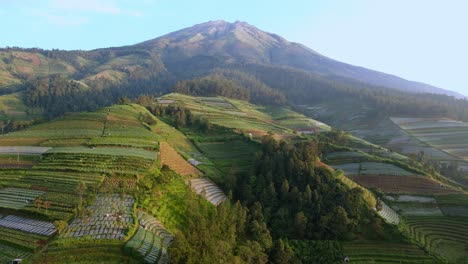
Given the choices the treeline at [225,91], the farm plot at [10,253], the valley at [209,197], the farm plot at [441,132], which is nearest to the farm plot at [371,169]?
the valley at [209,197]

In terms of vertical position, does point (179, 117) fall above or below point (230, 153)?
above

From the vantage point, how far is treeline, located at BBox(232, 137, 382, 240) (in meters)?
40.6

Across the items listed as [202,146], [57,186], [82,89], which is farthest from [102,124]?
[82,89]

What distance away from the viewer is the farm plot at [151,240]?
2681cm

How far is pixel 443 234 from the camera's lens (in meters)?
41.8

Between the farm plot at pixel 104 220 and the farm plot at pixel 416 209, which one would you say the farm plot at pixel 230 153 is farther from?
the farm plot at pixel 416 209

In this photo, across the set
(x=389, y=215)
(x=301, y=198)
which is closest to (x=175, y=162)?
(x=301, y=198)

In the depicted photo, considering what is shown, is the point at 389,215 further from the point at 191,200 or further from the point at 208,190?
the point at 191,200

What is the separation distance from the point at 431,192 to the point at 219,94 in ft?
303

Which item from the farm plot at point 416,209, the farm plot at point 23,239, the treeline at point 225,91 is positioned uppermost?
the treeline at point 225,91

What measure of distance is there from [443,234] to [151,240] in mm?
35022

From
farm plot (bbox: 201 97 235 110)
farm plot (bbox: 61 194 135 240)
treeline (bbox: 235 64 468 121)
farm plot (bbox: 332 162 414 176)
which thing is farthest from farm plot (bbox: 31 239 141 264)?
treeline (bbox: 235 64 468 121)

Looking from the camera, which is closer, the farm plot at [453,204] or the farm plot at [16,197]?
the farm plot at [16,197]

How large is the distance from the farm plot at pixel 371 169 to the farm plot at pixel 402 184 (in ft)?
4.31
